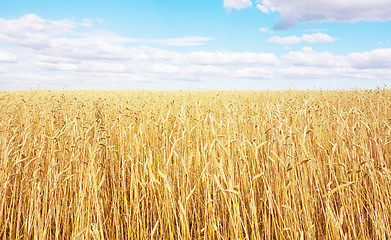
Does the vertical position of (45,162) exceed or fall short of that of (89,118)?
it falls short

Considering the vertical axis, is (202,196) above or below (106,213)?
above

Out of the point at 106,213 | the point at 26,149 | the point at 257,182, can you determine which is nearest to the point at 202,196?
the point at 257,182

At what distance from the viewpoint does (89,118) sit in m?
3.46

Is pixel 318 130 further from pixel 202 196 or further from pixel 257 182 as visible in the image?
pixel 202 196

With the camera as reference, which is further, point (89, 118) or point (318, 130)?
point (89, 118)

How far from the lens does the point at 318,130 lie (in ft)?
10.4

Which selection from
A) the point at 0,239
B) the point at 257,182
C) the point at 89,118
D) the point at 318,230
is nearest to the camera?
the point at 318,230

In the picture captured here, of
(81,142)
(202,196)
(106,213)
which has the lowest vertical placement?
(106,213)

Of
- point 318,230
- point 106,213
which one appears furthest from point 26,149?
point 318,230

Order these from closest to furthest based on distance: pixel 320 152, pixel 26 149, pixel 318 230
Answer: pixel 318 230
pixel 26 149
pixel 320 152

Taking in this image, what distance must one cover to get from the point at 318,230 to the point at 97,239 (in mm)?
1659

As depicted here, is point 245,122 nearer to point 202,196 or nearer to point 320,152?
point 320,152

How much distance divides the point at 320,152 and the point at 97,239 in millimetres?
2757

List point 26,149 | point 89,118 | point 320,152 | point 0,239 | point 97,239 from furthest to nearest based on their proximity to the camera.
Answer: point 89,118
point 320,152
point 26,149
point 0,239
point 97,239
